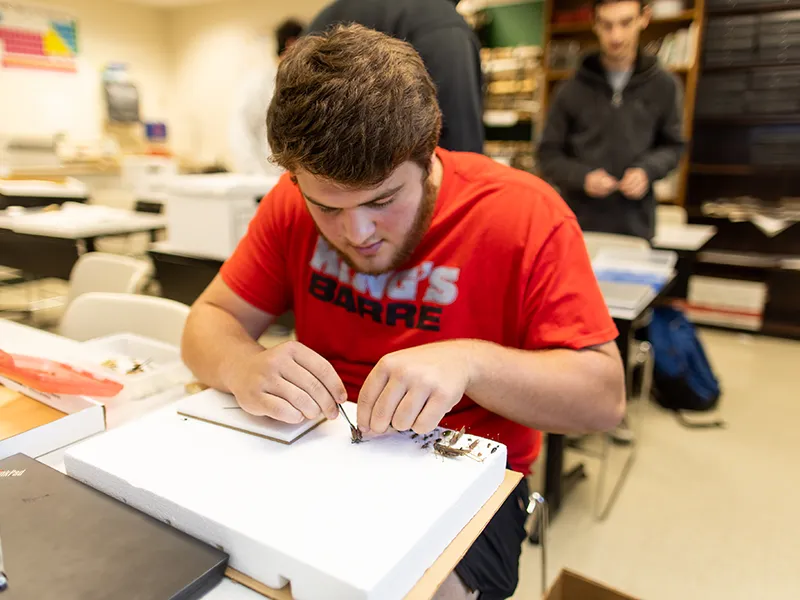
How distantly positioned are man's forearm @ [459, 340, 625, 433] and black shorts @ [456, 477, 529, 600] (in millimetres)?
127

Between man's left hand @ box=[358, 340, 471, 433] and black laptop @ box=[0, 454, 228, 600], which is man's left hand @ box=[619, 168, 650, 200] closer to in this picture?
man's left hand @ box=[358, 340, 471, 433]

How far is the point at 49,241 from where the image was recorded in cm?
275

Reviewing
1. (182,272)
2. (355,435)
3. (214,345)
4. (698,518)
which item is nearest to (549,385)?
(355,435)

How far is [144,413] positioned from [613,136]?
2.21m

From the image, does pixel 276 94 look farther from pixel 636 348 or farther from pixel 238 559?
pixel 636 348

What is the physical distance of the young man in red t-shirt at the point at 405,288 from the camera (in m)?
0.76

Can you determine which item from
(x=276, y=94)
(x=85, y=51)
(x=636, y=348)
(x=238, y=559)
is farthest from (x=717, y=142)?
(x=85, y=51)

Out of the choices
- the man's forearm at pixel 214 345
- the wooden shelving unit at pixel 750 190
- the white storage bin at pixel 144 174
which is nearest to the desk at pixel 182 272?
the man's forearm at pixel 214 345

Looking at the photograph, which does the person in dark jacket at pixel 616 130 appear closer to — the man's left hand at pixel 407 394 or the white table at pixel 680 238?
the white table at pixel 680 238

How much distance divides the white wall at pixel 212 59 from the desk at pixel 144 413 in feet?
18.3

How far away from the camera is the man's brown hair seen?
759 millimetres

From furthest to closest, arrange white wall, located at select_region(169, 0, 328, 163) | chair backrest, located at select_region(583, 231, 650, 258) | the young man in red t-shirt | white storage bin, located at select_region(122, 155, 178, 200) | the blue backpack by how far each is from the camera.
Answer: white wall, located at select_region(169, 0, 328, 163), white storage bin, located at select_region(122, 155, 178, 200), the blue backpack, chair backrest, located at select_region(583, 231, 650, 258), the young man in red t-shirt

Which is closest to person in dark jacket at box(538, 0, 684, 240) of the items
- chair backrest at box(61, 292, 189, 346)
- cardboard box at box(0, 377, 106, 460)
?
chair backrest at box(61, 292, 189, 346)

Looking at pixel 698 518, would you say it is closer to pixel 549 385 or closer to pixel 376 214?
pixel 549 385
